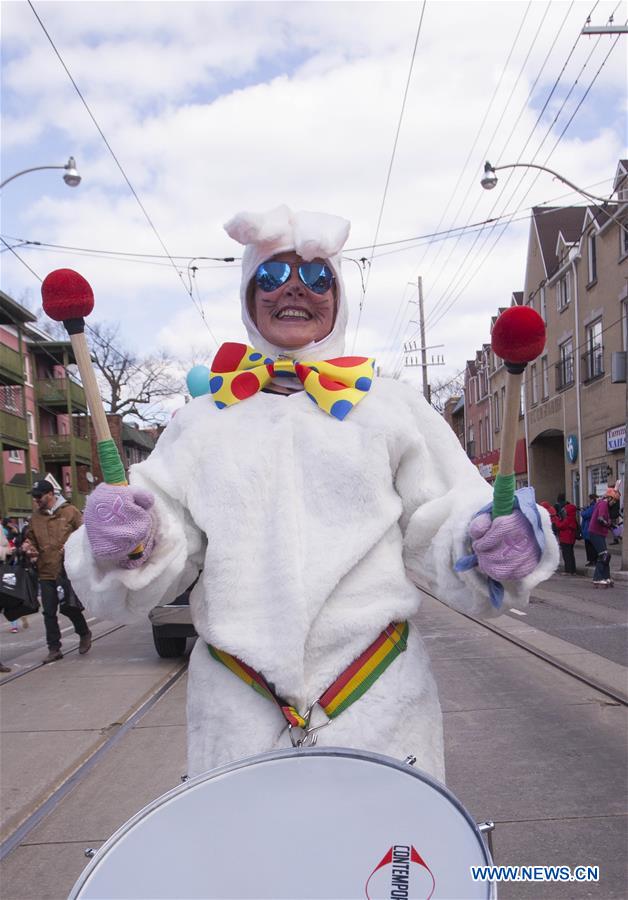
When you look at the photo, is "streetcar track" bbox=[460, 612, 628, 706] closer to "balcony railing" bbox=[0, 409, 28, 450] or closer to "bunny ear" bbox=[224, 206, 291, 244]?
"bunny ear" bbox=[224, 206, 291, 244]

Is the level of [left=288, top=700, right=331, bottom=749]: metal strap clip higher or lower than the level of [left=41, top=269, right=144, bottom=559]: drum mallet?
lower

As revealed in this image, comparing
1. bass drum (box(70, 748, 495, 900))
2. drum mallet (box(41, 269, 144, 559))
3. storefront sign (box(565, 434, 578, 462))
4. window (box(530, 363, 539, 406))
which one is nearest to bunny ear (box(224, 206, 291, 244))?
drum mallet (box(41, 269, 144, 559))

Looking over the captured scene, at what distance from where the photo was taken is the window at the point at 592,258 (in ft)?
76.6

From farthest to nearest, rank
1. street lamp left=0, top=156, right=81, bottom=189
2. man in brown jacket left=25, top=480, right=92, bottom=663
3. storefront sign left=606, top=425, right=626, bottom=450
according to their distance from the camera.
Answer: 1. storefront sign left=606, top=425, right=626, bottom=450
2. street lamp left=0, top=156, right=81, bottom=189
3. man in brown jacket left=25, top=480, right=92, bottom=663

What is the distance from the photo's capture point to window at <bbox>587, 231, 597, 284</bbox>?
2336 centimetres

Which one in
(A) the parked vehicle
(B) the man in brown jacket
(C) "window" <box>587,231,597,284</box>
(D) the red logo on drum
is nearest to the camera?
(D) the red logo on drum

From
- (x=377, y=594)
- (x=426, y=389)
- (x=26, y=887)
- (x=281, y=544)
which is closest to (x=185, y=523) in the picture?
(x=281, y=544)

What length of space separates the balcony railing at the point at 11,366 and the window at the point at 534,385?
1788 cm

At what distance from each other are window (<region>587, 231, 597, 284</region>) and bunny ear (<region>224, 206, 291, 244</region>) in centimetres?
2286

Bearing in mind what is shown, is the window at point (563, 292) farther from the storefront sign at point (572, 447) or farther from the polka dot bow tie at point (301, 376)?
the polka dot bow tie at point (301, 376)

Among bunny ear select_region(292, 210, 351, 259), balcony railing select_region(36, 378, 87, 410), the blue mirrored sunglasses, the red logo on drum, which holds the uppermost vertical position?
balcony railing select_region(36, 378, 87, 410)

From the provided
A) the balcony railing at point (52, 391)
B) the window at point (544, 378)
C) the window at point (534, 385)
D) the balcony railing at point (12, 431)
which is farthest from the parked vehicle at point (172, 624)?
the balcony railing at point (52, 391)

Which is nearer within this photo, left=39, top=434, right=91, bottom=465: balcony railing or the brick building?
the brick building

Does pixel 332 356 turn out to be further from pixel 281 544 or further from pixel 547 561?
pixel 547 561
